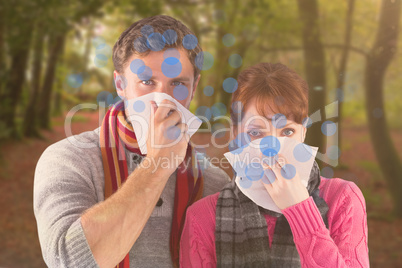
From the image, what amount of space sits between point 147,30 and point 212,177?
617 millimetres

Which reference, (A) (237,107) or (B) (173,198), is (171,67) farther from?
(B) (173,198)

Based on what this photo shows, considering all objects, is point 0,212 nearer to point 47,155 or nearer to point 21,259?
point 21,259

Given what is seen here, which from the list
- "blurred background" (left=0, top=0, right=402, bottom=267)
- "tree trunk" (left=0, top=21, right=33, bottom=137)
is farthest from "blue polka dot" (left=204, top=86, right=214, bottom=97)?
"tree trunk" (left=0, top=21, right=33, bottom=137)

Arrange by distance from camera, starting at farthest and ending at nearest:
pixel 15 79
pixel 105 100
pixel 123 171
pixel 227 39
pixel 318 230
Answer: pixel 15 79 < pixel 227 39 < pixel 105 100 < pixel 123 171 < pixel 318 230

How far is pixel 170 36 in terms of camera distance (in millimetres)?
1313

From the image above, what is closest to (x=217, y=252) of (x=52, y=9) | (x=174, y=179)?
(x=174, y=179)

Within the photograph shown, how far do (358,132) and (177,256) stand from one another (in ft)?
10.0

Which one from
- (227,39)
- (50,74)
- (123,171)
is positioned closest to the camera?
(123,171)

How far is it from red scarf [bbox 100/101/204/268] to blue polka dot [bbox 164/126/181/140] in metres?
0.28

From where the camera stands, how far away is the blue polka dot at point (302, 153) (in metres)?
1.10

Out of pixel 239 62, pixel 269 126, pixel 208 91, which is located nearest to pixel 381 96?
pixel 239 62

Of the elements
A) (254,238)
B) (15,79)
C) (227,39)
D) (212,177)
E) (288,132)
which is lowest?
(254,238)

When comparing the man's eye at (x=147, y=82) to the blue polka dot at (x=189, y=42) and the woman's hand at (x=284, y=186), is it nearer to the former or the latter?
the blue polka dot at (x=189, y=42)
